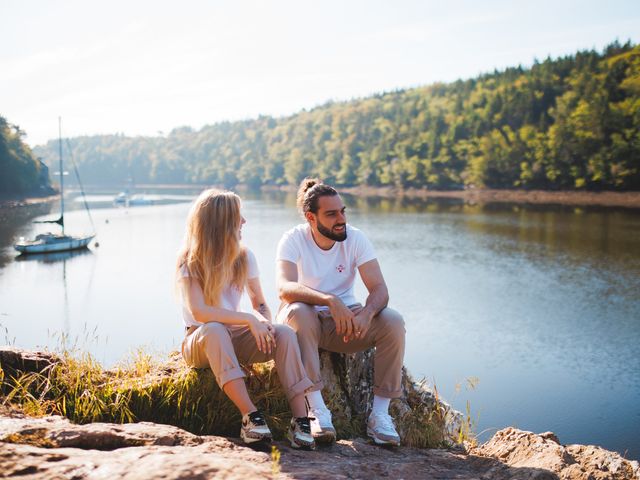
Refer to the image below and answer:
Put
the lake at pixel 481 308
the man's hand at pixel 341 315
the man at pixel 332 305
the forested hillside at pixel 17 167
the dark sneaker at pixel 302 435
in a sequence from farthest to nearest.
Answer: the forested hillside at pixel 17 167 < the lake at pixel 481 308 < the man's hand at pixel 341 315 < the man at pixel 332 305 < the dark sneaker at pixel 302 435

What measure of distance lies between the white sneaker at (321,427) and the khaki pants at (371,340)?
157mm

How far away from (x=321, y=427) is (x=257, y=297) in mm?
1061

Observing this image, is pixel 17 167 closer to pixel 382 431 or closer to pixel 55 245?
pixel 55 245

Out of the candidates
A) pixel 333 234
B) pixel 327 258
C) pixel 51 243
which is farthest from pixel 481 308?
pixel 51 243

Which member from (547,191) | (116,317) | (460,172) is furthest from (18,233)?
(460,172)

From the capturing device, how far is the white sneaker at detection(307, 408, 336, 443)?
3564mm

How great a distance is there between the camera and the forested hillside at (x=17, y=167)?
63.7 meters

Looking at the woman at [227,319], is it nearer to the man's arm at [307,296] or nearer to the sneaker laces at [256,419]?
the sneaker laces at [256,419]

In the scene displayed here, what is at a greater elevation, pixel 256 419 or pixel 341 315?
pixel 341 315

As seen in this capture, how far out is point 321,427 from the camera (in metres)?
3.58

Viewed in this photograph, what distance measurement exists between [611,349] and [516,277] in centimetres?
934

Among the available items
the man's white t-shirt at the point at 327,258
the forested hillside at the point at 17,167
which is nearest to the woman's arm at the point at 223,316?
the man's white t-shirt at the point at 327,258

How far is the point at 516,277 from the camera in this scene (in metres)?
22.7

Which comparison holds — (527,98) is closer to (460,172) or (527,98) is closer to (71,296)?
(460,172)
